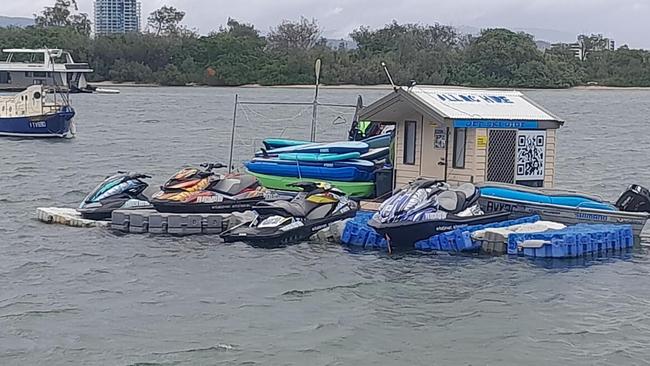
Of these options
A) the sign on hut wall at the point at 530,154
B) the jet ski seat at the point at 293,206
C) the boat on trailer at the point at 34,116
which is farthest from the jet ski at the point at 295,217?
the boat on trailer at the point at 34,116

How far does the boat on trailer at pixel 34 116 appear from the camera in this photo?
45719 mm

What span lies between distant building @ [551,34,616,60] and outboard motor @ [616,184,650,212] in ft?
321

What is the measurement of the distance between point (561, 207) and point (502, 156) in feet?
6.05

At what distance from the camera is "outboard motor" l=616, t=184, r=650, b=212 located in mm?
20183

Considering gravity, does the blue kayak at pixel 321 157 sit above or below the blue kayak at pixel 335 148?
below

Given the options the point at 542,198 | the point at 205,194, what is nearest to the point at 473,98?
the point at 542,198

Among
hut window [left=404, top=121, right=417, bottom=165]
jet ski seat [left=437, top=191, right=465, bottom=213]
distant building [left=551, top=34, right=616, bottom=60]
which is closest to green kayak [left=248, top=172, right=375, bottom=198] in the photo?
hut window [left=404, top=121, right=417, bottom=165]

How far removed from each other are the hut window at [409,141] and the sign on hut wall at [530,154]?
6.66 ft

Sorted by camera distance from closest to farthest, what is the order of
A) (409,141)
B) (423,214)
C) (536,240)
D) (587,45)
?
(536,240) < (423,214) < (409,141) < (587,45)

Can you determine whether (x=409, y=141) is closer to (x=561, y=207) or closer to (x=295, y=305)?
(x=561, y=207)

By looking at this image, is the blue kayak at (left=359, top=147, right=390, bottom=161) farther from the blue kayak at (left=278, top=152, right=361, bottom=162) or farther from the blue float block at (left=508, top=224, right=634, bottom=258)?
the blue float block at (left=508, top=224, right=634, bottom=258)

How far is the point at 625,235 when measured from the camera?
19438 mm

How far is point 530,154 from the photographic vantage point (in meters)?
21.6

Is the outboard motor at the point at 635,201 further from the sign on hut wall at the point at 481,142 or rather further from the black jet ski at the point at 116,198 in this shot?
the black jet ski at the point at 116,198
